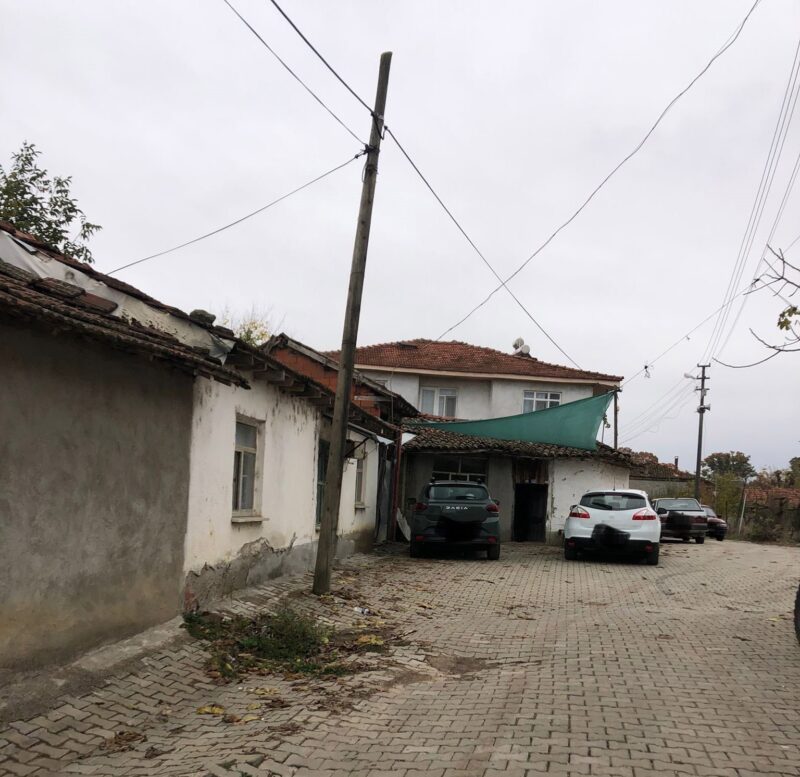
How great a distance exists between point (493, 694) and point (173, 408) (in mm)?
4074

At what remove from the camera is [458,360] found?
116ft

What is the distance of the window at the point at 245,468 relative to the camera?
10.2 metres

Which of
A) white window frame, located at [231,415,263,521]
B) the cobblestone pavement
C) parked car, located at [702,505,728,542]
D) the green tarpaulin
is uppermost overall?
the green tarpaulin

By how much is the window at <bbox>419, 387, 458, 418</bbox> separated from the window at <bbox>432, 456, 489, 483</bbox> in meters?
7.19

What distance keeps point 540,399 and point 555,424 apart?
10.4 meters

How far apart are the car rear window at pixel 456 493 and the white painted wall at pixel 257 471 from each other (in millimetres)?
2214

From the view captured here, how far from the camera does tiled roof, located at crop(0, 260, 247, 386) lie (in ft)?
16.8

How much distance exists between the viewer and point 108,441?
6.70 meters

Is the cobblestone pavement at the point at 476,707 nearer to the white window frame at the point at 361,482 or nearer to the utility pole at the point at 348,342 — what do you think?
the utility pole at the point at 348,342

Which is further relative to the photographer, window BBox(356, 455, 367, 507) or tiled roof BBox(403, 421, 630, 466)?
tiled roof BBox(403, 421, 630, 466)

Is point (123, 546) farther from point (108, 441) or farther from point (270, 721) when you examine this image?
point (270, 721)

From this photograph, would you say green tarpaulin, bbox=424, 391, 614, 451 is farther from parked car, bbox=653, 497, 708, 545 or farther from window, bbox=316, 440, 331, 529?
window, bbox=316, 440, 331, 529

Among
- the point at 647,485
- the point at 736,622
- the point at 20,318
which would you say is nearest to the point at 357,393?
the point at 736,622

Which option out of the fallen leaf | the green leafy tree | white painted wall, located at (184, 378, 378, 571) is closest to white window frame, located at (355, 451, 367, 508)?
white painted wall, located at (184, 378, 378, 571)
